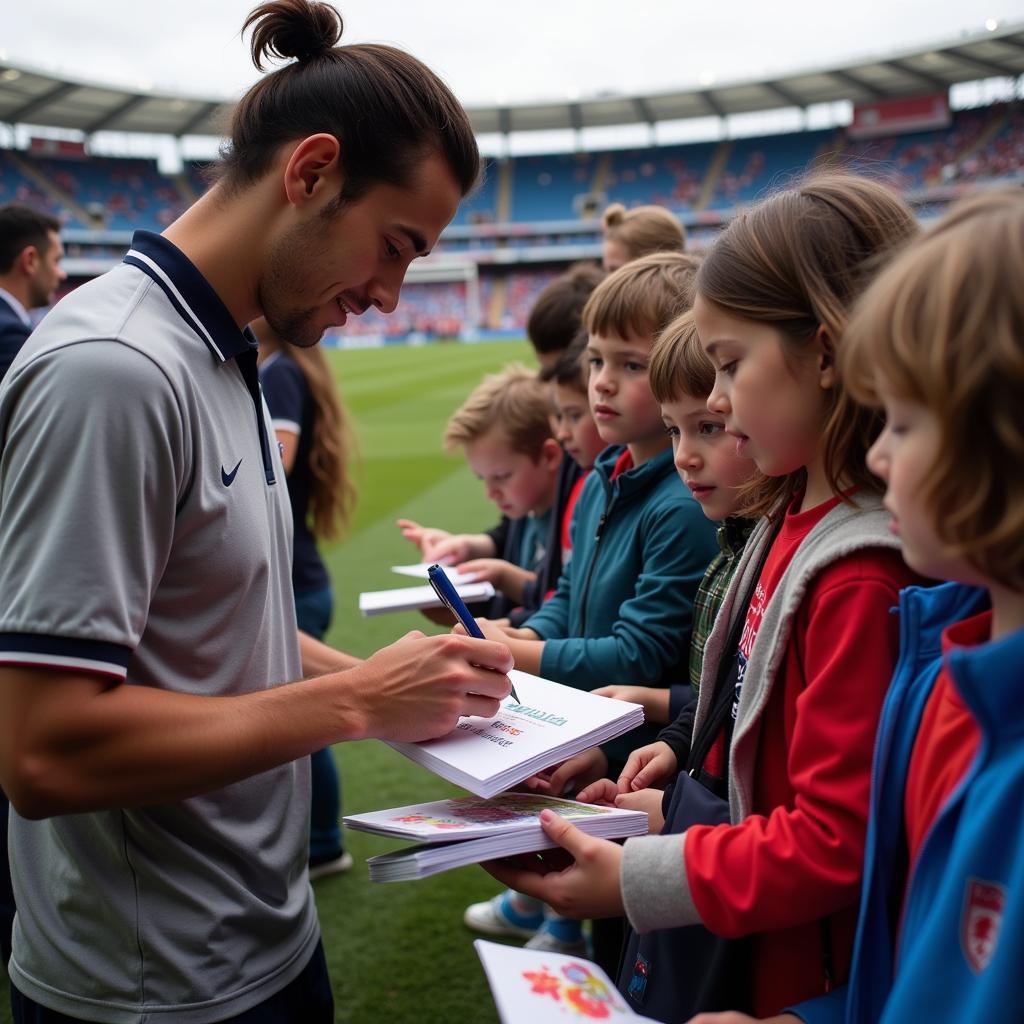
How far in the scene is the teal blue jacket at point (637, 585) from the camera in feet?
7.16

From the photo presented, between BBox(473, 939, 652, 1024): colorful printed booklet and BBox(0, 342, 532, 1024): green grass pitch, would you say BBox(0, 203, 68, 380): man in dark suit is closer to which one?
BBox(0, 342, 532, 1024): green grass pitch

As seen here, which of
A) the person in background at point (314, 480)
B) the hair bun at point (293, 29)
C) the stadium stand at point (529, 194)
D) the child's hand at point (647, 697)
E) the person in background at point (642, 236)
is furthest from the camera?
the stadium stand at point (529, 194)

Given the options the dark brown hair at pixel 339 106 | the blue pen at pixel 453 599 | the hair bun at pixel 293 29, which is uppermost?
the hair bun at pixel 293 29

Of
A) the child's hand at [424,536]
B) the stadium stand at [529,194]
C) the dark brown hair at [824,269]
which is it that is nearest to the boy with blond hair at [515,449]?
the child's hand at [424,536]

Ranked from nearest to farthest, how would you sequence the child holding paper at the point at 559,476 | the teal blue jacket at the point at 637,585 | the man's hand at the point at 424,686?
the man's hand at the point at 424,686 → the teal blue jacket at the point at 637,585 → the child holding paper at the point at 559,476

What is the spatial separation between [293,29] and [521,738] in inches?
59.2

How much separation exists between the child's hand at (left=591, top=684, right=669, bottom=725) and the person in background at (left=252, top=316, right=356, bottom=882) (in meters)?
1.94

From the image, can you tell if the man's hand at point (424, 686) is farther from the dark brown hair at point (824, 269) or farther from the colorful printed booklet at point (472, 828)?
the dark brown hair at point (824, 269)

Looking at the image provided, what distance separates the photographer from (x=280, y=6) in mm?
1774

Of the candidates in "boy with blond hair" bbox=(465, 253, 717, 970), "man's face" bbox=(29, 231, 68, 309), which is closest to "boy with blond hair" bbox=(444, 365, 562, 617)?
"boy with blond hair" bbox=(465, 253, 717, 970)

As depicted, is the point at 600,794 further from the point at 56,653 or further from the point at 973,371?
the point at 973,371

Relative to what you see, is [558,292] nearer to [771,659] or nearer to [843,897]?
[771,659]

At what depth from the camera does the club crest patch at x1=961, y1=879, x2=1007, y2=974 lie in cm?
93

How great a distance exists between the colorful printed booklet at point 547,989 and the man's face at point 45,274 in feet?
16.2
